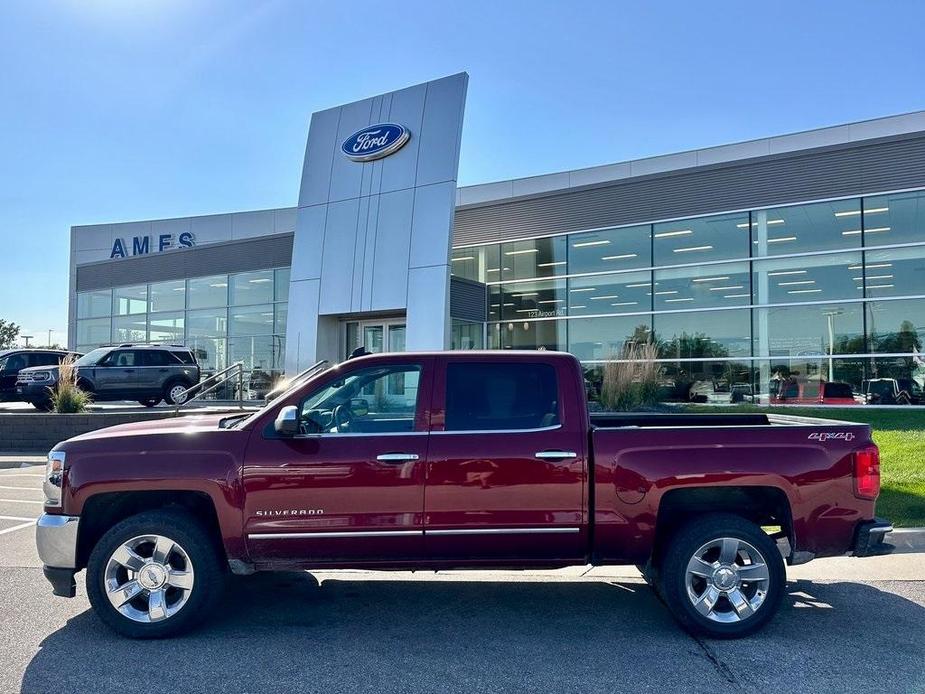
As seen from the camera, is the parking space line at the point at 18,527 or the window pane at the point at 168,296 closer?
the parking space line at the point at 18,527

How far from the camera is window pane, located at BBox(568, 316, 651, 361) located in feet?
68.0

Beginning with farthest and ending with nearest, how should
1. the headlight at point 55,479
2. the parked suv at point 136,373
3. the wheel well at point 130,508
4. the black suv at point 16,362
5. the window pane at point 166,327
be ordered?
the window pane at point 166,327
the black suv at point 16,362
the parked suv at point 136,373
the wheel well at point 130,508
the headlight at point 55,479

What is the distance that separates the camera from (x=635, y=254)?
68.8ft

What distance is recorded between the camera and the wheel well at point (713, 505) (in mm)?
4871

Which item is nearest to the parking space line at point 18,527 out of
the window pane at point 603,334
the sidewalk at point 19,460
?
the sidewalk at point 19,460

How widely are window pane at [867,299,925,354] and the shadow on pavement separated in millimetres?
13921

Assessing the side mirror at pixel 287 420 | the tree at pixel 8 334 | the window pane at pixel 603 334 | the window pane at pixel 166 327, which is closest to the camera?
the side mirror at pixel 287 420

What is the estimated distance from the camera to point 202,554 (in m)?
4.63

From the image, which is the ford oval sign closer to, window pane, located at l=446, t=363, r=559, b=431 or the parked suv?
the parked suv

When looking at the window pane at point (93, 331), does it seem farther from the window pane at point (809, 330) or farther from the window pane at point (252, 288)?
the window pane at point (809, 330)

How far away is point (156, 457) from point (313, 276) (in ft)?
54.3

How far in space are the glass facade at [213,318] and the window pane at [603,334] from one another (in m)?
10.4

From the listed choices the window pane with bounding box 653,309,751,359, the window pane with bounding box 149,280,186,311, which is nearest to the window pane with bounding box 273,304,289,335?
the window pane with bounding box 149,280,186,311

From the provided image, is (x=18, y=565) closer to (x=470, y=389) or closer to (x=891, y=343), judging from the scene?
(x=470, y=389)
